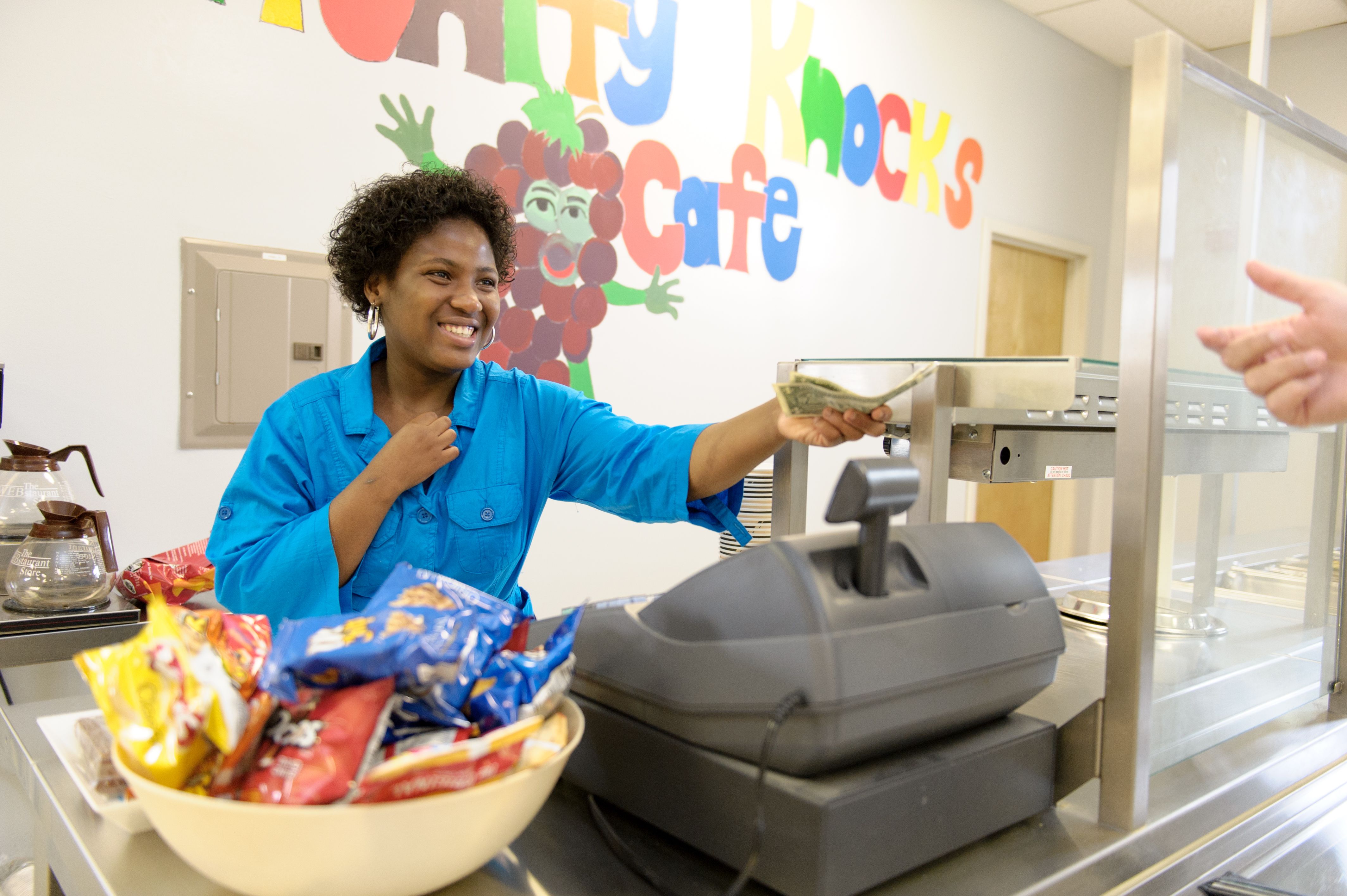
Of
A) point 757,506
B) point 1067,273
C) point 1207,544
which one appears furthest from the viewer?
point 1067,273

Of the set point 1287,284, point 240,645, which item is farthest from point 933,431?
point 240,645

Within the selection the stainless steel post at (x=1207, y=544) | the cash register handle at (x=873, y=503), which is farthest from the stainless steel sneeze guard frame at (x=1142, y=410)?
the cash register handle at (x=873, y=503)

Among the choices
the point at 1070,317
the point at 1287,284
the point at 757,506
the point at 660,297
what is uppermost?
the point at 1070,317

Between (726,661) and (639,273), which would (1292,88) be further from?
(726,661)

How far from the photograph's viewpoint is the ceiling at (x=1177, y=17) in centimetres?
426

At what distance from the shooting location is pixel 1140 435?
757 millimetres

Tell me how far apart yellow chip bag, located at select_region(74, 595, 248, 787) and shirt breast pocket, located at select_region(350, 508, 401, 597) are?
2.58ft

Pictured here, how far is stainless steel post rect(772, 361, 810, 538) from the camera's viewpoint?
1228 millimetres

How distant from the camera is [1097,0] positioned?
427 cm

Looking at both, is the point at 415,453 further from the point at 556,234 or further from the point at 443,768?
the point at 556,234

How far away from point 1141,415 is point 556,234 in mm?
2343

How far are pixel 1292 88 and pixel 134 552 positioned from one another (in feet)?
18.0

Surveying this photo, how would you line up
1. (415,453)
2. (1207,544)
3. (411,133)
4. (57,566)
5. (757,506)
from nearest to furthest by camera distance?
(1207,544) → (415,453) → (757,506) → (57,566) → (411,133)

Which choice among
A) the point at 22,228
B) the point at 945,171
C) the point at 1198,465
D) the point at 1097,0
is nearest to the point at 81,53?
the point at 22,228
